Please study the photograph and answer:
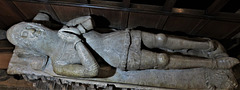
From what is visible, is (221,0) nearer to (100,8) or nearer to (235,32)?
(235,32)

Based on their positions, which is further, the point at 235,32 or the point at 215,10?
the point at 235,32

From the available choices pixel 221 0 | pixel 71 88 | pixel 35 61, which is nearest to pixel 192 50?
pixel 221 0

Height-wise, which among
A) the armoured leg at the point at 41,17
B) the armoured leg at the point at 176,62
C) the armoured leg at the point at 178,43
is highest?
the armoured leg at the point at 41,17

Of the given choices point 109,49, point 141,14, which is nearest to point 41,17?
point 109,49

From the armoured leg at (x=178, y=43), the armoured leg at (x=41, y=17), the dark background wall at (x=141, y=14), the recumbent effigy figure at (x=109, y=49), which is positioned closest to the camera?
the recumbent effigy figure at (x=109, y=49)

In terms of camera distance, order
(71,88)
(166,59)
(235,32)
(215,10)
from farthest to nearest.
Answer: (235,32)
(71,88)
(215,10)
(166,59)

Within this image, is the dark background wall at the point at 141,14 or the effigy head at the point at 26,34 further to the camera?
the dark background wall at the point at 141,14

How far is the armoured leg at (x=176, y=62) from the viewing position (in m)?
1.98

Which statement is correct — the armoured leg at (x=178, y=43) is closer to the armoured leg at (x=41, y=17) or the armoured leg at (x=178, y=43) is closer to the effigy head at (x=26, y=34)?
the effigy head at (x=26, y=34)

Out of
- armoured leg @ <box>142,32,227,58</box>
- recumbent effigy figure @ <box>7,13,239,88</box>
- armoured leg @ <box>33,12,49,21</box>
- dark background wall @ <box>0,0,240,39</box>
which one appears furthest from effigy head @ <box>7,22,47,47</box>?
armoured leg @ <box>142,32,227,58</box>

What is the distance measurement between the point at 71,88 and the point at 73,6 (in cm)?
122

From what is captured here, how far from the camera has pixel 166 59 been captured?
6.47 feet

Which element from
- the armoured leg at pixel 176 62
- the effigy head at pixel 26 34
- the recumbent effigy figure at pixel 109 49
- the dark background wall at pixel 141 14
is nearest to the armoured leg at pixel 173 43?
the recumbent effigy figure at pixel 109 49

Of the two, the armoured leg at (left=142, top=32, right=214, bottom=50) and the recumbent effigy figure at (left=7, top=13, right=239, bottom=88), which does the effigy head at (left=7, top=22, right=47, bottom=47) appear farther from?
the armoured leg at (left=142, top=32, right=214, bottom=50)
